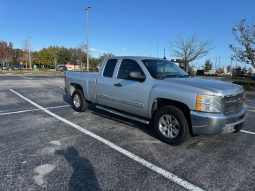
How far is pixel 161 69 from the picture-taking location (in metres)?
6.45

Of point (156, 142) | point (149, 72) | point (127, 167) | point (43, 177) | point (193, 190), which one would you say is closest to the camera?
point (193, 190)

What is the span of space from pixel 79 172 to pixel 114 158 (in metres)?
0.80

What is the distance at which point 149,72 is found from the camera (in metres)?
6.18

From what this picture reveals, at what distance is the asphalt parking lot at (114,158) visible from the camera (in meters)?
3.88

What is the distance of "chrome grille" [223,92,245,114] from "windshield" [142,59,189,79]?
1.45 metres

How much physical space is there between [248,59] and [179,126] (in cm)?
1954

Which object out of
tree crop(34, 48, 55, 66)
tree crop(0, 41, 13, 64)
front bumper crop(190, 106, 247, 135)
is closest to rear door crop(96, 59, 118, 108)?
front bumper crop(190, 106, 247, 135)

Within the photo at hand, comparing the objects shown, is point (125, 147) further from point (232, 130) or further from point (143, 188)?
point (232, 130)

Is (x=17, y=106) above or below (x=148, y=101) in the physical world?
below

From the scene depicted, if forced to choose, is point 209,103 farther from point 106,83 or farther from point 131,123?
point 106,83

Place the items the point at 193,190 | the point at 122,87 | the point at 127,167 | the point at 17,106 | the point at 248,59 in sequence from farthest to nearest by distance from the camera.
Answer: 1. the point at 248,59
2. the point at 17,106
3. the point at 122,87
4. the point at 127,167
5. the point at 193,190

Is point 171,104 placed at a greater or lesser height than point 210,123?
greater

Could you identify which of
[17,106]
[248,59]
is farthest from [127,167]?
[248,59]

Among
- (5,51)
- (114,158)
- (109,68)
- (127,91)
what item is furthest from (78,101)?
(5,51)
